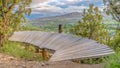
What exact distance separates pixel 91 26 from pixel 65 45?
322 inches

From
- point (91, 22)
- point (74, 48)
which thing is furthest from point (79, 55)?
point (91, 22)

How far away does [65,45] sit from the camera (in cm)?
1270

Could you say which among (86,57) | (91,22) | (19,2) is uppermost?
(19,2)

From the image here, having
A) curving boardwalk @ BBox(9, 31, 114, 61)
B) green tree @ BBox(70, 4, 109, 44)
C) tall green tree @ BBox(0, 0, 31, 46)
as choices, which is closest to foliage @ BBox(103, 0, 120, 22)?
curving boardwalk @ BBox(9, 31, 114, 61)

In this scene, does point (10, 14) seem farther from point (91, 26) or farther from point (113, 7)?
point (91, 26)

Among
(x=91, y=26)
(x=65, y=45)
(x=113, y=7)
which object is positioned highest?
(x=113, y=7)

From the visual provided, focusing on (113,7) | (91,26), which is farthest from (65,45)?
(91,26)

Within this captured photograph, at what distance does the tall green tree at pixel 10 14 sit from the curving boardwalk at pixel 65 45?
4.19 feet

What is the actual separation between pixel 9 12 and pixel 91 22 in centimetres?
762

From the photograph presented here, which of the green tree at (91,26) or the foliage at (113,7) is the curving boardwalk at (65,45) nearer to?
the foliage at (113,7)

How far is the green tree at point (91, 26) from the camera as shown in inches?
810

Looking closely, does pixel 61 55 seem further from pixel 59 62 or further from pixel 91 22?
pixel 91 22

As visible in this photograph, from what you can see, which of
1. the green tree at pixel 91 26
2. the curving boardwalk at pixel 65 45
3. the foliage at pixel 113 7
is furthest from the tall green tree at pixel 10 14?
the green tree at pixel 91 26

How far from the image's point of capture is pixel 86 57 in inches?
403
